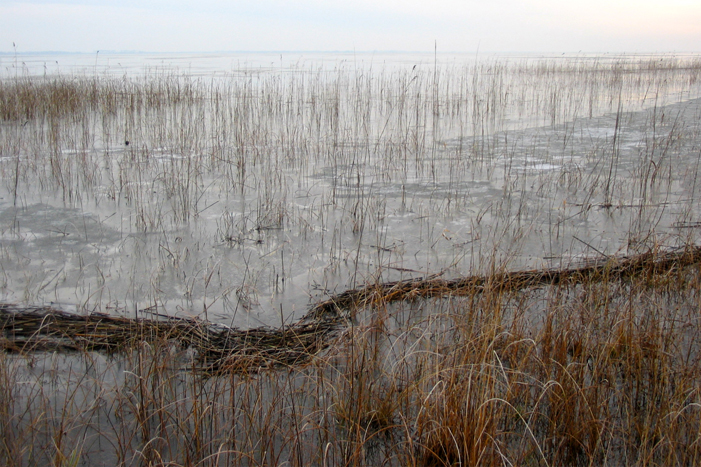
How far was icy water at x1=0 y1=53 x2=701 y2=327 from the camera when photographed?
3.49 meters

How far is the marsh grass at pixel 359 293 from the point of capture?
6.46ft

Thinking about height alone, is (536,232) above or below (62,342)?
above

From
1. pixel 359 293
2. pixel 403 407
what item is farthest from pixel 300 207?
pixel 403 407

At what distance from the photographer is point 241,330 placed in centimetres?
289

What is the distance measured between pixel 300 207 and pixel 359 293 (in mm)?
2179

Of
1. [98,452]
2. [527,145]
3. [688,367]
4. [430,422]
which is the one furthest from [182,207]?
[527,145]

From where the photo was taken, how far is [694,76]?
17.6 meters

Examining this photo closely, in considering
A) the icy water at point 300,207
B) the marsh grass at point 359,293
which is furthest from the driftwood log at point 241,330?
the icy water at point 300,207

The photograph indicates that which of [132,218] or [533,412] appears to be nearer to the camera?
[533,412]

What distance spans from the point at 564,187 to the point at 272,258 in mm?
3378

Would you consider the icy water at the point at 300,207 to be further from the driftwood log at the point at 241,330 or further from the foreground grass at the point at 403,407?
the foreground grass at the point at 403,407

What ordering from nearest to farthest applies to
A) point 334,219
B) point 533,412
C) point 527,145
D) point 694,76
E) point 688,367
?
point 533,412, point 688,367, point 334,219, point 527,145, point 694,76

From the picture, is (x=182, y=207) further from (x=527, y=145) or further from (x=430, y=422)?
(x=527, y=145)

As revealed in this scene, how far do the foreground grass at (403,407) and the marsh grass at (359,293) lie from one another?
1 cm
